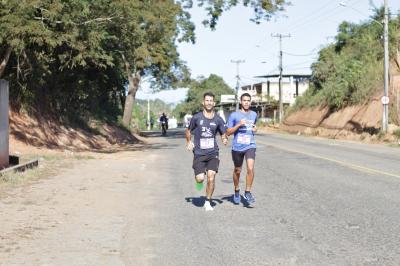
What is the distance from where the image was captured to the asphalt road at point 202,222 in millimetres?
6777

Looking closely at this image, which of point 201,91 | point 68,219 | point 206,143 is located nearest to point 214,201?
point 206,143

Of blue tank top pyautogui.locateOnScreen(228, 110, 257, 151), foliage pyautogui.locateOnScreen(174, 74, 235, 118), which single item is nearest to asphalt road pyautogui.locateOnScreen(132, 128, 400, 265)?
blue tank top pyautogui.locateOnScreen(228, 110, 257, 151)

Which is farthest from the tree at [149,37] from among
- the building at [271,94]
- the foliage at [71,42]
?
→ the building at [271,94]

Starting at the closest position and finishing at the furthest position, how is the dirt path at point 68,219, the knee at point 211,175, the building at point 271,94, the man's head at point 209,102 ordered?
the dirt path at point 68,219
the man's head at point 209,102
the knee at point 211,175
the building at point 271,94

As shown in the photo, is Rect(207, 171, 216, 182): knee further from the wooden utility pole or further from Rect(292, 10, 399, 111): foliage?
Rect(292, 10, 399, 111): foliage

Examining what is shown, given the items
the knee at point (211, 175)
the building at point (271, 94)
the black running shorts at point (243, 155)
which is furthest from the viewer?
the building at point (271, 94)

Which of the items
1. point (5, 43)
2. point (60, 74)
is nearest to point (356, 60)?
point (60, 74)

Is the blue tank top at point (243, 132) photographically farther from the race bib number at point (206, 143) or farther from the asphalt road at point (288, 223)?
the asphalt road at point (288, 223)

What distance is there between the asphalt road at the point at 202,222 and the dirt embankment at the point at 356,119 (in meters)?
26.2

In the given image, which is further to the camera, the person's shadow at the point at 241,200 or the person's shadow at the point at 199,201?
the person's shadow at the point at 199,201

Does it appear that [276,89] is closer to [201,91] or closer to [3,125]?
[201,91]

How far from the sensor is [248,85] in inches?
4867

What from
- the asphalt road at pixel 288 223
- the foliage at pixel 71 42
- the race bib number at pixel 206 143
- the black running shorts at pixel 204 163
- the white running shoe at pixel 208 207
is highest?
the foliage at pixel 71 42

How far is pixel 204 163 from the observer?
1018cm
